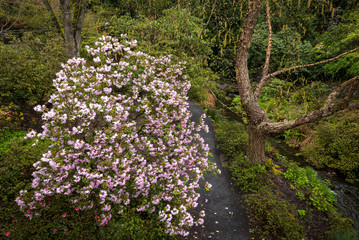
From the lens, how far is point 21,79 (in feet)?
22.9

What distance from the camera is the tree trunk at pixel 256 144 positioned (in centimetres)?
686

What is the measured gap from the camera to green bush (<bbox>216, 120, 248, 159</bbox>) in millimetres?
7996

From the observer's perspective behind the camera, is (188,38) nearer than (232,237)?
No

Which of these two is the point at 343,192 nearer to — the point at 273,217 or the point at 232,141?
the point at 273,217

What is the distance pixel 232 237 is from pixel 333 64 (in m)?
13.0

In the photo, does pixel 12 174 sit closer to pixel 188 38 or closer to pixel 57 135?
pixel 57 135

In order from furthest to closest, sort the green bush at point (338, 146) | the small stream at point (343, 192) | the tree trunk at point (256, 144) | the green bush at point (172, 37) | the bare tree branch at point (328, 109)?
the green bush at point (172, 37), the green bush at point (338, 146), the tree trunk at point (256, 144), the small stream at point (343, 192), the bare tree branch at point (328, 109)

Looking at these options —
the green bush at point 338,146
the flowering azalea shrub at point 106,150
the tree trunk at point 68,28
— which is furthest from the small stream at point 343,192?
the tree trunk at point 68,28

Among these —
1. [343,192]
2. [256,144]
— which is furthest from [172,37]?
[343,192]

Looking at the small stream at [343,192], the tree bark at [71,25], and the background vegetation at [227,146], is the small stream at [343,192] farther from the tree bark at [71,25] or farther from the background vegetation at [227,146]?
the tree bark at [71,25]

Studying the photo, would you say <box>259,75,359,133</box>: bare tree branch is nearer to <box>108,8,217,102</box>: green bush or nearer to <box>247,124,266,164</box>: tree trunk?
<box>247,124,266,164</box>: tree trunk

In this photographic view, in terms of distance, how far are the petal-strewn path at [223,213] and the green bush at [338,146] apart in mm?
4342

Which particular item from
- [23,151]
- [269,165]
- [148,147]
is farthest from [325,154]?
[23,151]

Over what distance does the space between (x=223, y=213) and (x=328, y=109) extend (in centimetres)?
400
